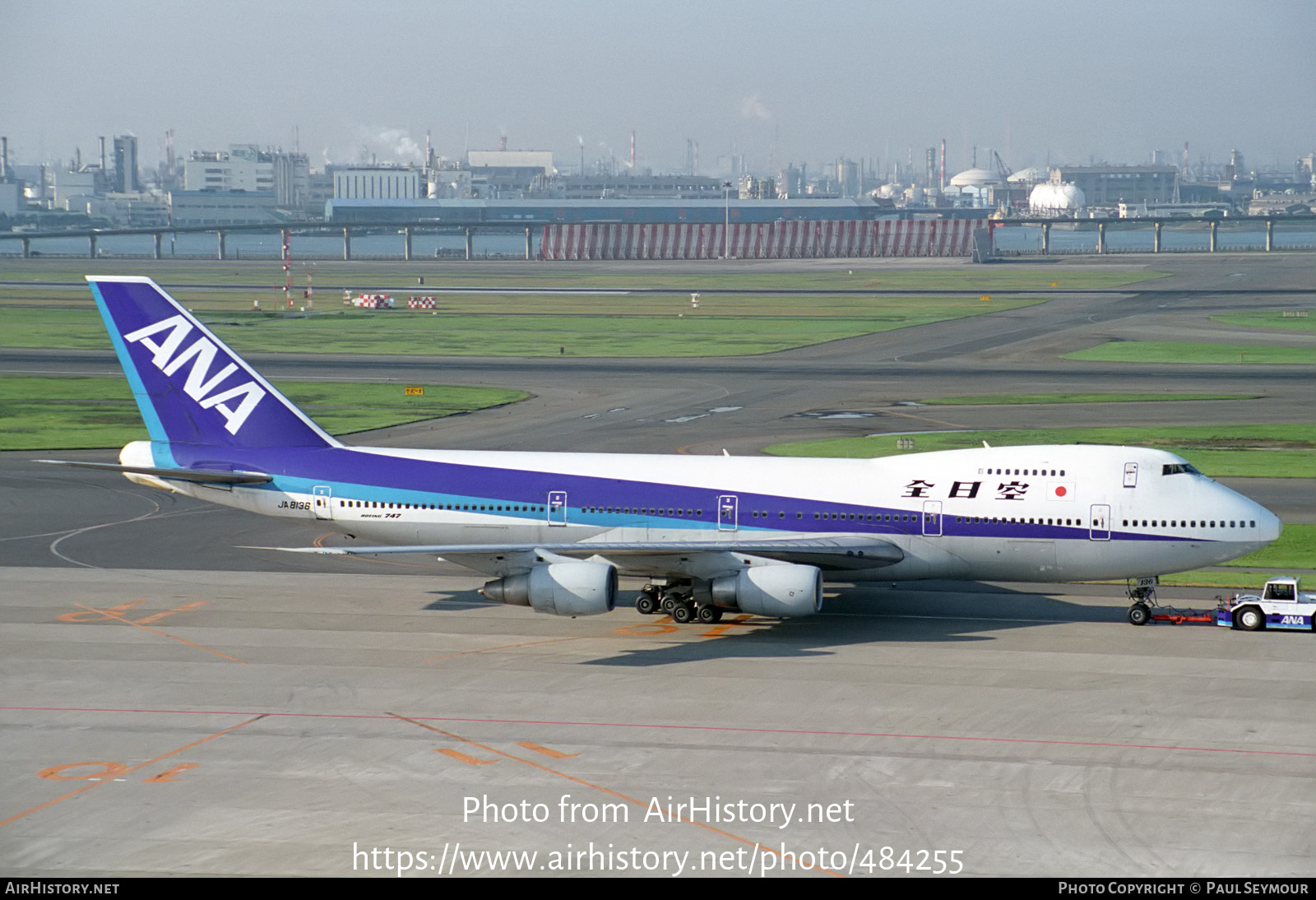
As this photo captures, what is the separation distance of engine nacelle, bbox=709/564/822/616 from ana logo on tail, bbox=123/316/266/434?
15509 millimetres

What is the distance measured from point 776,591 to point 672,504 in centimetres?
473

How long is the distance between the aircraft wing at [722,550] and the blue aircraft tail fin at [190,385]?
17.3ft

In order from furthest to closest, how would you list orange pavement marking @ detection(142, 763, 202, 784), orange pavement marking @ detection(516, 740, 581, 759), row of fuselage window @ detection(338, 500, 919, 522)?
row of fuselage window @ detection(338, 500, 919, 522)
orange pavement marking @ detection(516, 740, 581, 759)
orange pavement marking @ detection(142, 763, 202, 784)

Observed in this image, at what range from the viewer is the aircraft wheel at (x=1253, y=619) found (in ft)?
122

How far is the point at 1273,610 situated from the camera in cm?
3703

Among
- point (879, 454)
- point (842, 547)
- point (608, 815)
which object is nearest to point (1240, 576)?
point (842, 547)

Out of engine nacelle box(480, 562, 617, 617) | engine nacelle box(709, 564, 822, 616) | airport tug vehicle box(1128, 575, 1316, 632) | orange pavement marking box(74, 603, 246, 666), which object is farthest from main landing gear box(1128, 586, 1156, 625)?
orange pavement marking box(74, 603, 246, 666)

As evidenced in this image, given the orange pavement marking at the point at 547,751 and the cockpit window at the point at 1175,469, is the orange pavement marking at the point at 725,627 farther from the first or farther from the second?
the cockpit window at the point at 1175,469

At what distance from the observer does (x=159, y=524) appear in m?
52.0

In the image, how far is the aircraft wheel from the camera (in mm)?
37094

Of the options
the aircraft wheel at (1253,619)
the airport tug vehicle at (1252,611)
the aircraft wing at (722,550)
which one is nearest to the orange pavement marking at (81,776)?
the aircraft wing at (722,550)

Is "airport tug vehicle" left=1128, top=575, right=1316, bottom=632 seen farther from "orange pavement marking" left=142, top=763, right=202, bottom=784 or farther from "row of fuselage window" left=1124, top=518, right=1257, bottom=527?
"orange pavement marking" left=142, top=763, right=202, bottom=784

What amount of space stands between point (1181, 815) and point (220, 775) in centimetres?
1736

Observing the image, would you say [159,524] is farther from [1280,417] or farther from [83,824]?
[1280,417]
